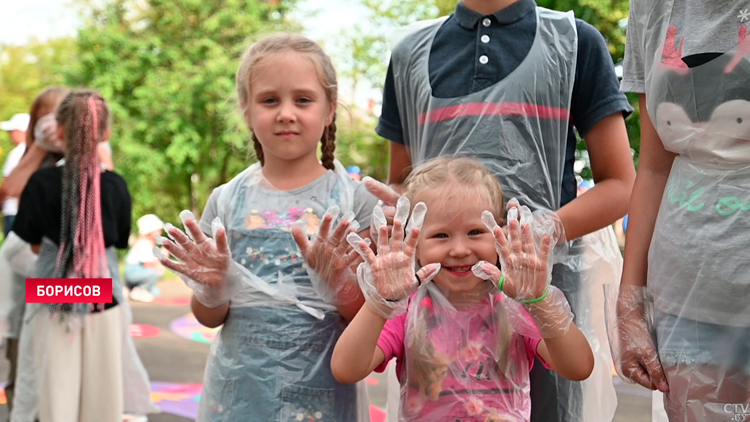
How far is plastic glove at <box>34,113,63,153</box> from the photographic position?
357cm

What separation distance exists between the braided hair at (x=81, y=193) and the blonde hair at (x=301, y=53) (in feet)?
5.08

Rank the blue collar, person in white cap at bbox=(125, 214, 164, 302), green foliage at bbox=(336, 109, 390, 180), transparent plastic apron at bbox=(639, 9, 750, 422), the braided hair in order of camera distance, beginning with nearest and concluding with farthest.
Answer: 1. transparent plastic apron at bbox=(639, 9, 750, 422)
2. the blue collar
3. the braided hair
4. person in white cap at bbox=(125, 214, 164, 302)
5. green foliage at bbox=(336, 109, 390, 180)

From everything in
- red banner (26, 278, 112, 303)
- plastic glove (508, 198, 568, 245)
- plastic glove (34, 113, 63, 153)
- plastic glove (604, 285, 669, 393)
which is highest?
plastic glove (34, 113, 63, 153)

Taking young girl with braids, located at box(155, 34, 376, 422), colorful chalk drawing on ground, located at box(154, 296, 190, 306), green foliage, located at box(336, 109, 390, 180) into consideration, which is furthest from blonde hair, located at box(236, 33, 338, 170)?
green foliage, located at box(336, 109, 390, 180)

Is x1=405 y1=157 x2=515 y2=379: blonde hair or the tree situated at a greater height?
the tree

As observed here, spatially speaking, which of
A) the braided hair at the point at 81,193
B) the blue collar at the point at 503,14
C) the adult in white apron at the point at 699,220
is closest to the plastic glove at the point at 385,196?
the blue collar at the point at 503,14

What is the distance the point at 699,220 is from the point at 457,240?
0.49 m

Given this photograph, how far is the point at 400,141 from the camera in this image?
2086mm

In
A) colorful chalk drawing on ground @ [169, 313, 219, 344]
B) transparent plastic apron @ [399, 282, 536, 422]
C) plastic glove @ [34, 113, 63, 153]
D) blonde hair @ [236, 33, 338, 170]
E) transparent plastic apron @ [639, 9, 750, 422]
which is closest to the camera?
transparent plastic apron @ [639, 9, 750, 422]

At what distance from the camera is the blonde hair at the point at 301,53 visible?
2014mm

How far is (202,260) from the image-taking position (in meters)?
1.81

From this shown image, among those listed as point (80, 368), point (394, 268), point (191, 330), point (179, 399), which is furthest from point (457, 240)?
point (191, 330)

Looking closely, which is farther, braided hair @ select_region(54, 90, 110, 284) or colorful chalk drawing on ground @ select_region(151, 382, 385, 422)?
colorful chalk drawing on ground @ select_region(151, 382, 385, 422)

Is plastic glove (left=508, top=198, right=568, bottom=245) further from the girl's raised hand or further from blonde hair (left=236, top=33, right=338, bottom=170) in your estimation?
blonde hair (left=236, top=33, right=338, bottom=170)
